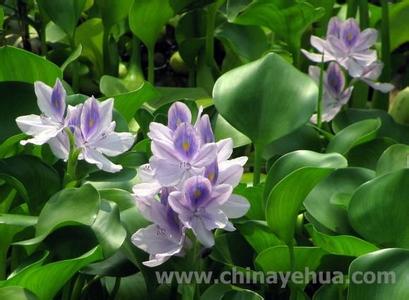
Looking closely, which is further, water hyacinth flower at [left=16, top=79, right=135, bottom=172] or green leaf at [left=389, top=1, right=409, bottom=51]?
green leaf at [left=389, top=1, right=409, bottom=51]

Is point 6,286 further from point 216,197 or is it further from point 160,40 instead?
point 160,40

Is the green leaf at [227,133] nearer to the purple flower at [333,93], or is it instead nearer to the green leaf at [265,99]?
the green leaf at [265,99]

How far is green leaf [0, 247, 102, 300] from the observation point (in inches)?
38.8

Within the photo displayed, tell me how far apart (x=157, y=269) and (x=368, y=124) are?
1.46 feet

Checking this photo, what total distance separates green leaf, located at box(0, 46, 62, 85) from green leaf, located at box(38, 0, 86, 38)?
11.6 inches

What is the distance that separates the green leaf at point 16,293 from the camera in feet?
3.15

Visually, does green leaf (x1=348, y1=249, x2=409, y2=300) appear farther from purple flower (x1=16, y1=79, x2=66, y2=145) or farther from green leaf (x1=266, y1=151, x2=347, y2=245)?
purple flower (x1=16, y1=79, x2=66, y2=145)

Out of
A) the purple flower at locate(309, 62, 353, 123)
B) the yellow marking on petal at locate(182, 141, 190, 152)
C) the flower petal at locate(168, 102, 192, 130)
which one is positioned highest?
the flower petal at locate(168, 102, 192, 130)

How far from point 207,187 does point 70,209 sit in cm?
20

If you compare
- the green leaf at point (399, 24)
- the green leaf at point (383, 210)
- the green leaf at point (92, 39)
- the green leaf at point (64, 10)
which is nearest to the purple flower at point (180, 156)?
the green leaf at point (383, 210)

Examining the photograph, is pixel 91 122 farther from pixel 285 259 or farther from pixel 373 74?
pixel 373 74

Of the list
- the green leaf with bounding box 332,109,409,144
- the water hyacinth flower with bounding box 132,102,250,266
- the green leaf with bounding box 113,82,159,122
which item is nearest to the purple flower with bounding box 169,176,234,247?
the water hyacinth flower with bounding box 132,102,250,266

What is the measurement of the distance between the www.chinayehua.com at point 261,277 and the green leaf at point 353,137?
257 millimetres

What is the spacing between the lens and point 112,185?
121 cm
